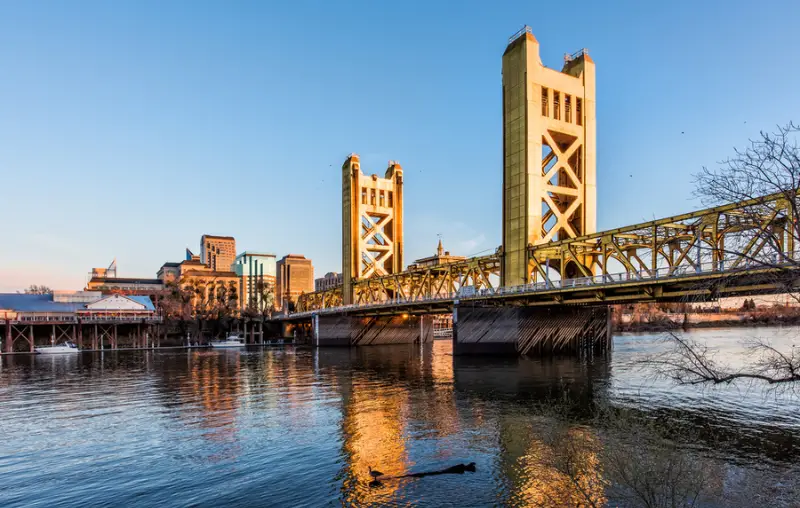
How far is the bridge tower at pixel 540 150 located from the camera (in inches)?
2435

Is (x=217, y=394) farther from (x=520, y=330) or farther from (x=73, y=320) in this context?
(x=73, y=320)

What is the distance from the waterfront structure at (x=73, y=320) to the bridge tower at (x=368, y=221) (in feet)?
116

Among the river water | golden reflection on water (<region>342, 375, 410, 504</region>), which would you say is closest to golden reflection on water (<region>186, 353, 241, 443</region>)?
the river water

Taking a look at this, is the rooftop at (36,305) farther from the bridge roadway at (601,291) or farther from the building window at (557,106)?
the building window at (557,106)

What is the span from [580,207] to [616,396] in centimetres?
4043

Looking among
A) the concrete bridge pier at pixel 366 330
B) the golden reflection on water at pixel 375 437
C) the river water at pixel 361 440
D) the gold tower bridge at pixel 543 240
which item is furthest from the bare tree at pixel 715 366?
the concrete bridge pier at pixel 366 330

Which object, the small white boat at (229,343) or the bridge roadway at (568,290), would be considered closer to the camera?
the bridge roadway at (568,290)

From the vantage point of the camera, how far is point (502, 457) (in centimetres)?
1886

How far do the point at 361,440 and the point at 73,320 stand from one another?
80.8m

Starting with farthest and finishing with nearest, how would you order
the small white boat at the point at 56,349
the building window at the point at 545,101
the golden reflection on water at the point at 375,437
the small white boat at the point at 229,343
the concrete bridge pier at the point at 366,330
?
the small white boat at the point at 229,343, the concrete bridge pier at the point at 366,330, the small white boat at the point at 56,349, the building window at the point at 545,101, the golden reflection on water at the point at 375,437

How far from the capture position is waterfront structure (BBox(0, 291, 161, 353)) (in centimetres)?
8494

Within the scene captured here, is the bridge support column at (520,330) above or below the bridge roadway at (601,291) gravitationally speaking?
below

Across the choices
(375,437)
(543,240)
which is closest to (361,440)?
(375,437)

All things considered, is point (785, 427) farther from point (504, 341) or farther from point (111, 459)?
point (504, 341)
